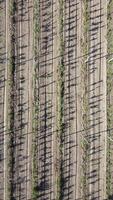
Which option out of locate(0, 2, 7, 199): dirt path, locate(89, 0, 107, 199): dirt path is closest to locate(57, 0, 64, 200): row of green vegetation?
locate(89, 0, 107, 199): dirt path

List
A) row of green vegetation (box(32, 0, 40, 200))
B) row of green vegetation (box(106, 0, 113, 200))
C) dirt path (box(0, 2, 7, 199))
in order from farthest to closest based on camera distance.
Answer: dirt path (box(0, 2, 7, 199)) → row of green vegetation (box(32, 0, 40, 200)) → row of green vegetation (box(106, 0, 113, 200))

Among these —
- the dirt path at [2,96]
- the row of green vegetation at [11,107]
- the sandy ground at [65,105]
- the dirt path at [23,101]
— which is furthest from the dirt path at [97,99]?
the dirt path at [2,96]

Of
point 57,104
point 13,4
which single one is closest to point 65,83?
point 57,104

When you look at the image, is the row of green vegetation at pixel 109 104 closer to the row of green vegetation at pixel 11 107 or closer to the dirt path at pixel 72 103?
the dirt path at pixel 72 103

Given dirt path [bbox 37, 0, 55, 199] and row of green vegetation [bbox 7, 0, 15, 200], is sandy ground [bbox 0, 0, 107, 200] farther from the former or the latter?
row of green vegetation [bbox 7, 0, 15, 200]

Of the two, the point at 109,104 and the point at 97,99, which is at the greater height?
the point at 97,99

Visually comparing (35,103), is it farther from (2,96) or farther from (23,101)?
(2,96)

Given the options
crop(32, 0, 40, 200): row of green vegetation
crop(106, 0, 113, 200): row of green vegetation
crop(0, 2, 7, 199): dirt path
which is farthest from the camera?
crop(0, 2, 7, 199): dirt path

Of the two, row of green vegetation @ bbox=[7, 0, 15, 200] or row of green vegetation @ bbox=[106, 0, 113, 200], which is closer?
row of green vegetation @ bbox=[106, 0, 113, 200]

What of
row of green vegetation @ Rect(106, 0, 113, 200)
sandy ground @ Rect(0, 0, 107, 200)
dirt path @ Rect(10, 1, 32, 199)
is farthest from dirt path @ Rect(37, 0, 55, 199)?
row of green vegetation @ Rect(106, 0, 113, 200)

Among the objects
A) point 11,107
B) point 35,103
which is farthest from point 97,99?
point 11,107

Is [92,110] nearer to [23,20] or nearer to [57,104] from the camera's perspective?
[57,104]

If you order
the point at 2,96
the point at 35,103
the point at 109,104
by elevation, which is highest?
the point at 2,96
